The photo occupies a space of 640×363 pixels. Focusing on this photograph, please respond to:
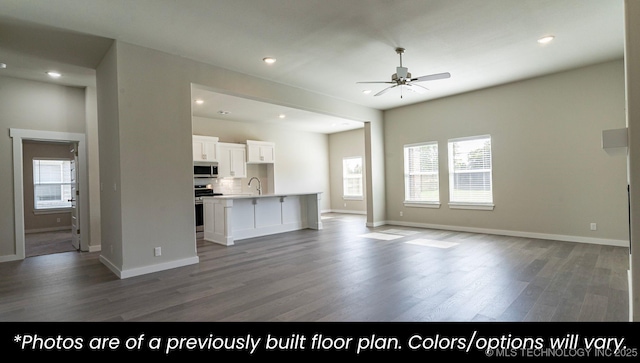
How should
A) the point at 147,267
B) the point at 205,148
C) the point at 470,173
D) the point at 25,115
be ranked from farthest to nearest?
the point at 205,148 < the point at 470,173 < the point at 25,115 < the point at 147,267

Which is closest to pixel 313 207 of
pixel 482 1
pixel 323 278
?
pixel 323 278

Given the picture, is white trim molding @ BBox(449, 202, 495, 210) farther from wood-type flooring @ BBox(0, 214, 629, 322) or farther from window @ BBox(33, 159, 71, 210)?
window @ BBox(33, 159, 71, 210)

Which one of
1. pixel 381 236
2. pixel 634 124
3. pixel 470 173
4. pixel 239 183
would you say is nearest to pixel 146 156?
pixel 381 236

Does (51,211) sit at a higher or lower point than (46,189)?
lower

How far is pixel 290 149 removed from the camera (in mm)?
10781

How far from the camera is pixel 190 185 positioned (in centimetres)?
459

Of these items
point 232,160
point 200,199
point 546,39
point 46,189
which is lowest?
point 200,199

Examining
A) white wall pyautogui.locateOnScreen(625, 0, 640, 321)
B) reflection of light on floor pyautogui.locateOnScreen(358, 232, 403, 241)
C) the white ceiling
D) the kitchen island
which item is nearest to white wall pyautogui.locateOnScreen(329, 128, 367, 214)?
the kitchen island

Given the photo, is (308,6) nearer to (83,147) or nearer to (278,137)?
(83,147)

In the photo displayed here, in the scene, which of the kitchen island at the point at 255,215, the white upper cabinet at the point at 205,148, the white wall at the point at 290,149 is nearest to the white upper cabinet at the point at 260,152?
the white wall at the point at 290,149

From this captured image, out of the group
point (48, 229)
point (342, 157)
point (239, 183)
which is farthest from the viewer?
point (342, 157)

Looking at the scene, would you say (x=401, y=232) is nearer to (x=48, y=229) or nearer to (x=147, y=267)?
(x=147, y=267)

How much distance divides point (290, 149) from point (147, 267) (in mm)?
7152

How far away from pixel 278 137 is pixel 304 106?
4269 millimetres
